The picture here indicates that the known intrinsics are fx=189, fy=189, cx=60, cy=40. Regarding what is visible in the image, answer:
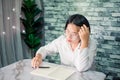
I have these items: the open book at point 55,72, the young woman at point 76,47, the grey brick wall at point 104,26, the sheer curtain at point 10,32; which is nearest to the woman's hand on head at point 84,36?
the young woman at point 76,47

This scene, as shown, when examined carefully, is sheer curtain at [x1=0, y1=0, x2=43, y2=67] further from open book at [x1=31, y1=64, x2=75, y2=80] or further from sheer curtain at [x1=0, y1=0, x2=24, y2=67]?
open book at [x1=31, y1=64, x2=75, y2=80]

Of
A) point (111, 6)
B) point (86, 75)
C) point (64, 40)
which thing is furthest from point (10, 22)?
point (86, 75)

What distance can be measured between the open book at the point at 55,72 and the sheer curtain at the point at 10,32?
133cm

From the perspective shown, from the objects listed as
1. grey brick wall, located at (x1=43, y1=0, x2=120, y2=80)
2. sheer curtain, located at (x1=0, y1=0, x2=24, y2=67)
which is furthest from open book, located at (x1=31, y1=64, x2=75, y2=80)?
sheer curtain, located at (x1=0, y1=0, x2=24, y2=67)

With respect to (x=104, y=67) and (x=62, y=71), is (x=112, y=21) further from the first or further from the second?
(x=62, y=71)

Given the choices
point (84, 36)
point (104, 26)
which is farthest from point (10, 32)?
point (84, 36)

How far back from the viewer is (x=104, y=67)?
2.51 metres

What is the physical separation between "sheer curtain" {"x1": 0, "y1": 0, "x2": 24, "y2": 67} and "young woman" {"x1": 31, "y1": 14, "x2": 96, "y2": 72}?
1047mm

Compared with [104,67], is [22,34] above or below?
above

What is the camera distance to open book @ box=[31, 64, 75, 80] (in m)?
1.30

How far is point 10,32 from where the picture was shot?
2.71 m

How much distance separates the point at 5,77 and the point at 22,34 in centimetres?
164

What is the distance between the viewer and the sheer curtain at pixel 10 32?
8.48ft

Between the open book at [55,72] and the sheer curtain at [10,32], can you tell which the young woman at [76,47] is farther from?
the sheer curtain at [10,32]
